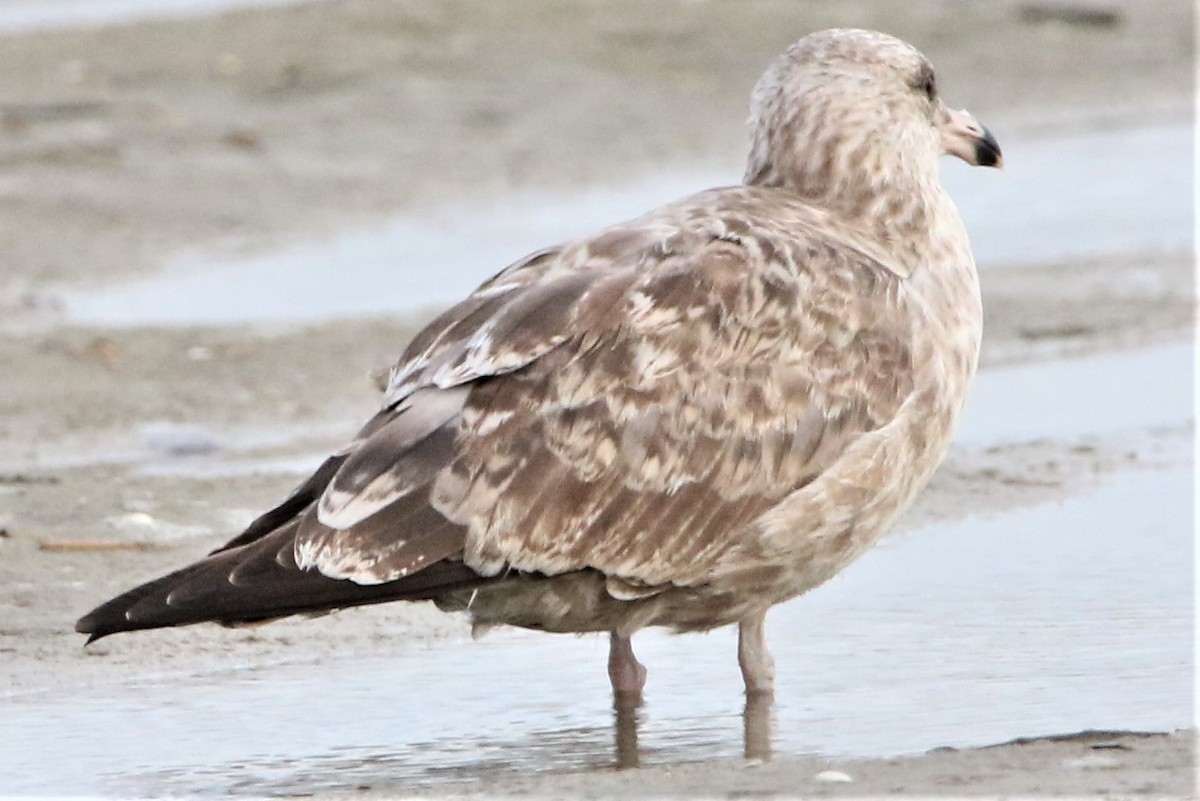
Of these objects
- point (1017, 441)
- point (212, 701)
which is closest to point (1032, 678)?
point (212, 701)

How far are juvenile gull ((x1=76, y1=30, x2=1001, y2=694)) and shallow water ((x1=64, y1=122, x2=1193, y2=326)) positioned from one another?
4.32 metres

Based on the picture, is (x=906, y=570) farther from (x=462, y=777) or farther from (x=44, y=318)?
(x=44, y=318)

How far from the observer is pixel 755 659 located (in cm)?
548

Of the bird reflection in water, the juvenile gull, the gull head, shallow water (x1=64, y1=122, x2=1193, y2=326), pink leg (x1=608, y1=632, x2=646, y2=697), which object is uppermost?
shallow water (x1=64, y1=122, x2=1193, y2=326)

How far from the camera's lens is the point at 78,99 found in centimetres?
1283

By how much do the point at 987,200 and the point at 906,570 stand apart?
5264mm

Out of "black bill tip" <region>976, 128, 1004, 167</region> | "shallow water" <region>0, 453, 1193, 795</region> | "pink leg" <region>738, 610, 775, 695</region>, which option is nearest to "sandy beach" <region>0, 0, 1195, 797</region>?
"shallow water" <region>0, 453, 1193, 795</region>

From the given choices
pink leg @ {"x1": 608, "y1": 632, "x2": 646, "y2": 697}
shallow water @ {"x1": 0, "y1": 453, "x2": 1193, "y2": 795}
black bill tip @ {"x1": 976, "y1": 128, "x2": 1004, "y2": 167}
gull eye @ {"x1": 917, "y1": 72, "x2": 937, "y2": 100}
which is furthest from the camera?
black bill tip @ {"x1": 976, "y1": 128, "x2": 1004, "y2": 167}

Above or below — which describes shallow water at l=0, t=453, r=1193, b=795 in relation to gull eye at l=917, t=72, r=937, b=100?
below

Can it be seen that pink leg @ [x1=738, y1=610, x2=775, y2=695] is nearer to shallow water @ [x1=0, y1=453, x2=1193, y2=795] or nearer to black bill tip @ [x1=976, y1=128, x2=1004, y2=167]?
shallow water @ [x1=0, y1=453, x2=1193, y2=795]

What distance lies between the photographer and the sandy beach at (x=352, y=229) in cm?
552

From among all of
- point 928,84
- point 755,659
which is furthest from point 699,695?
point 928,84

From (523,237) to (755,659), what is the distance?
550 centimetres

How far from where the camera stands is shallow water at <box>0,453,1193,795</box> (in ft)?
16.6
